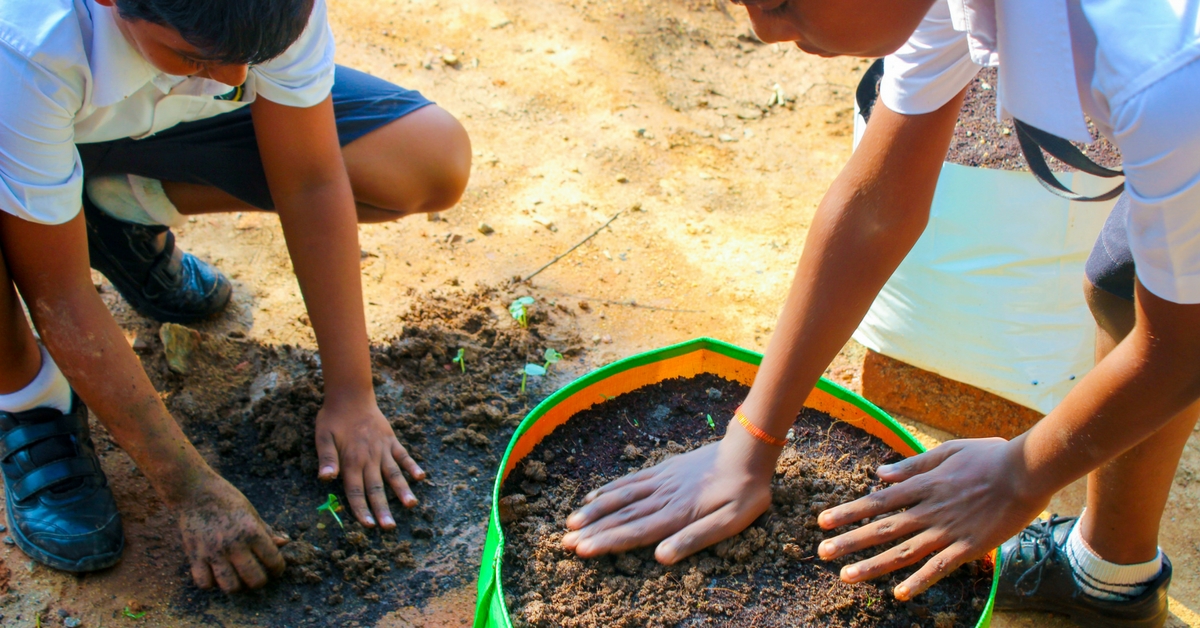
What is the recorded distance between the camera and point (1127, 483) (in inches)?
60.2

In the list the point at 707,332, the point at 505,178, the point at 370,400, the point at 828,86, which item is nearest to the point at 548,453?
the point at 370,400

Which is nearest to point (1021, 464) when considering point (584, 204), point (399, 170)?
point (399, 170)

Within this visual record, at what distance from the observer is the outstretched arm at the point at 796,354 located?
4.44 feet

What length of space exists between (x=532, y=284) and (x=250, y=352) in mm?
793

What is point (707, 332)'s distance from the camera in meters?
2.43

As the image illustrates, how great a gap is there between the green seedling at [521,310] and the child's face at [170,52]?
1096 millimetres

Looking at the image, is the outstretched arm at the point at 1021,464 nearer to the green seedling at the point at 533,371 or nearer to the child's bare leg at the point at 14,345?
the green seedling at the point at 533,371

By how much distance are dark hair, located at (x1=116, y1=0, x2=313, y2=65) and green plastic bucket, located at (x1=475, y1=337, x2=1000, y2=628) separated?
2.38 ft

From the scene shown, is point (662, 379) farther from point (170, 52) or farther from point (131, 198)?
point (131, 198)

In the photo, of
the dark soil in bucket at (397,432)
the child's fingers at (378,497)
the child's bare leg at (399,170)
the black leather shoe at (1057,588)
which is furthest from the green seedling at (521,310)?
the black leather shoe at (1057,588)

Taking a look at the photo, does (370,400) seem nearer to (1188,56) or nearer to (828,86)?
(1188,56)

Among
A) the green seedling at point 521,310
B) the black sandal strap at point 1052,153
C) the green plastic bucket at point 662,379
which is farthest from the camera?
the green seedling at point 521,310

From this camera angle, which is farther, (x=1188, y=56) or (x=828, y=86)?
(x=828, y=86)

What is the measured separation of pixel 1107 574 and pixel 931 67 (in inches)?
43.0
